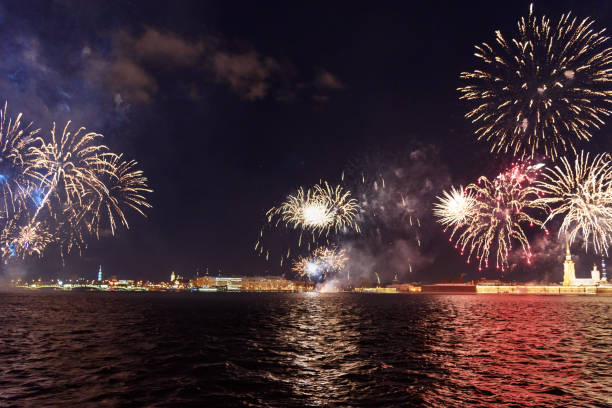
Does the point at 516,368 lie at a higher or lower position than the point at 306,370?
higher

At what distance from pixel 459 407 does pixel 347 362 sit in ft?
34.8

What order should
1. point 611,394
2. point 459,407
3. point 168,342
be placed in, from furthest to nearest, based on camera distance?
point 168,342 → point 611,394 → point 459,407

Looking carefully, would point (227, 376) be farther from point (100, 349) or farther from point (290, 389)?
point (100, 349)

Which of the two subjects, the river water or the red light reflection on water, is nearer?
the river water

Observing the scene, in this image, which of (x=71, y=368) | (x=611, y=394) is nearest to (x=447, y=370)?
(x=611, y=394)

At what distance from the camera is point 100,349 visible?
104 feet

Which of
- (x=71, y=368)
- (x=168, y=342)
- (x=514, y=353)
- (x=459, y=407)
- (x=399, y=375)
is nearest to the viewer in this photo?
(x=459, y=407)

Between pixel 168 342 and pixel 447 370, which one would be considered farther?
pixel 168 342

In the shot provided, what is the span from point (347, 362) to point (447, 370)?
6014 mm

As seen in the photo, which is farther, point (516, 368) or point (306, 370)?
point (516, 368)

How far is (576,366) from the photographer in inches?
997

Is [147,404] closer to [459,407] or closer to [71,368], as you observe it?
[71,368]

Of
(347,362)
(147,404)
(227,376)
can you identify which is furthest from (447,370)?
(147,404)

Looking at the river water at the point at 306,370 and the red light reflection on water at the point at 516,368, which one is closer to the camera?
the river water at the point at 306,370
